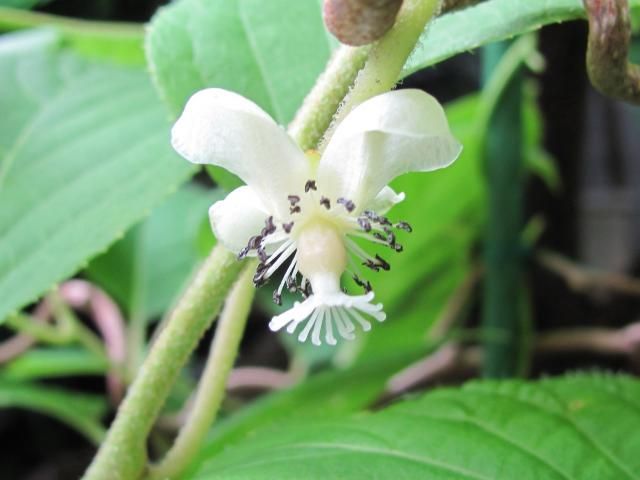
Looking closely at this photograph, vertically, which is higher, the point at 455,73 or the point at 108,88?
the point at 108,88

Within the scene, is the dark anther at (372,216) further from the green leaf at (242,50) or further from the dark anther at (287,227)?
the green leaf at (242,50)

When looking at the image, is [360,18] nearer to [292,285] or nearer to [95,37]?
[292,285]

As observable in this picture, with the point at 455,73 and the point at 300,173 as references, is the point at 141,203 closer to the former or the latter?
the point at 300,173

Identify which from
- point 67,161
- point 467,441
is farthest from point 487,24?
point 67,161

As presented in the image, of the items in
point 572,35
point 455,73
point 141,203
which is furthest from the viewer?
point 455,73

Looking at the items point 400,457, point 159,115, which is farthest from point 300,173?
point 159,115

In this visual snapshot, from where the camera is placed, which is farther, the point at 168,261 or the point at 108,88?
the point at 168,261

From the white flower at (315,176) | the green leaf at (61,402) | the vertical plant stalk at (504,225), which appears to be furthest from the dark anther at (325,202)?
the green leaf at (61,402)
